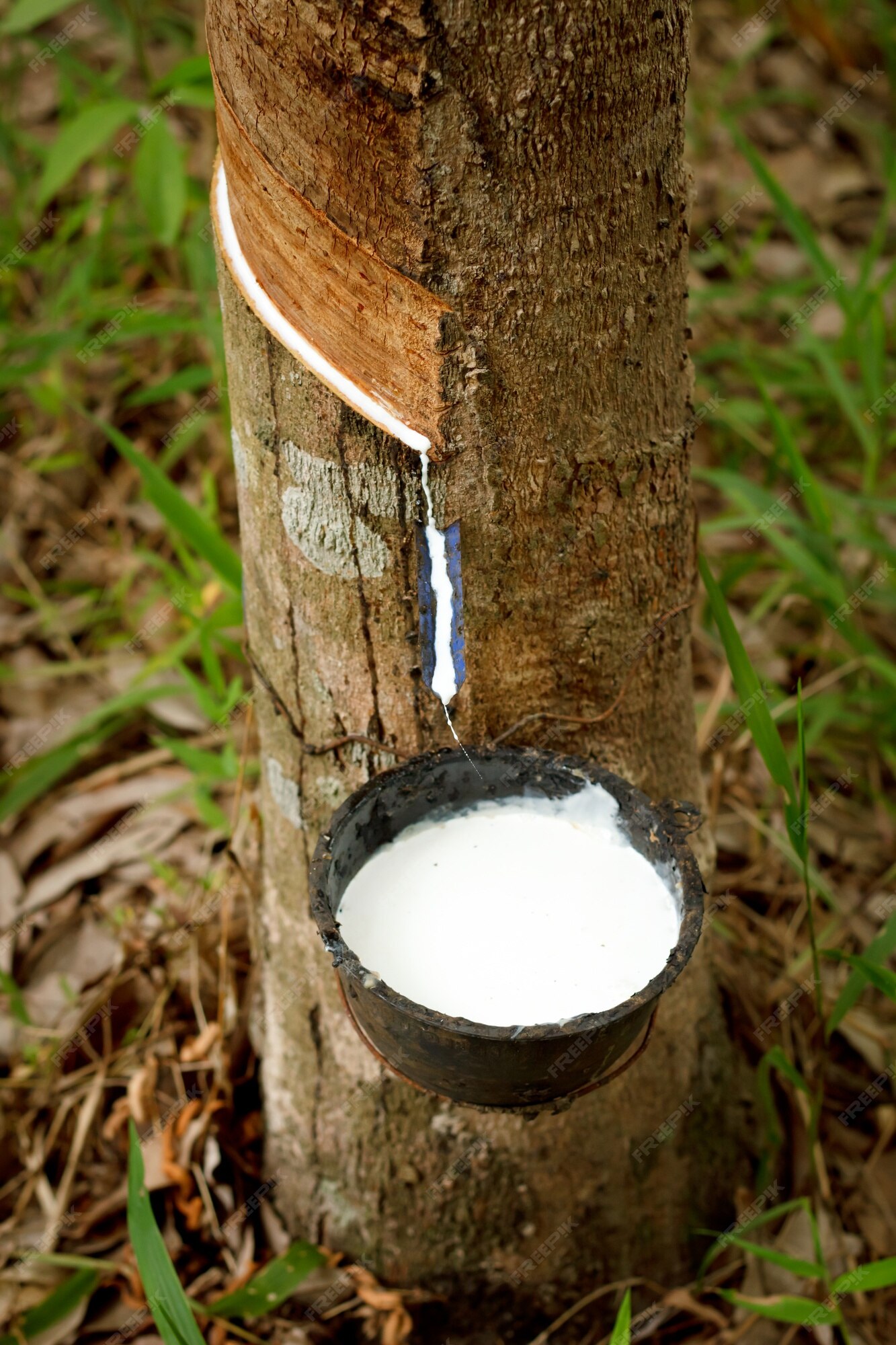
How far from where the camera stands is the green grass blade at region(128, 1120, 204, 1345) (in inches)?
55.2

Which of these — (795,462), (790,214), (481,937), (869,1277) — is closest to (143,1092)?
(481,937)

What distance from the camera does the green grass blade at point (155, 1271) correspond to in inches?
55.2

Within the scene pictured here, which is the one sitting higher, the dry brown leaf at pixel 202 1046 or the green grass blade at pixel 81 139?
the green grass blade at pixel 81 139

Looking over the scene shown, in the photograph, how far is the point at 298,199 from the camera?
1166 mm

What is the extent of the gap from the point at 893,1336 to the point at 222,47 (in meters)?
1.98

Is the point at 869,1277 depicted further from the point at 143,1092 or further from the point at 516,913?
the point at 143,1092

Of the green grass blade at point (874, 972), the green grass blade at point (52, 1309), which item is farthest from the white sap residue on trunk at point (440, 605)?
the green grass blade at point (52, 1309)

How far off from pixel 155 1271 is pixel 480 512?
100cm

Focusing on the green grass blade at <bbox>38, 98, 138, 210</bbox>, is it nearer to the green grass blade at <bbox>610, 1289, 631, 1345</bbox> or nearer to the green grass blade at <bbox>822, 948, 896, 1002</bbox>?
the green grass blade at <bbox>822, 948, 896, 1002</bbox>

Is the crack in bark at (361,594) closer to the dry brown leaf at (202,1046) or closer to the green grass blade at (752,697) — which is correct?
the green grass blade at (752,697)

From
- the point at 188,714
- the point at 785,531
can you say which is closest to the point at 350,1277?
the point at 188,714

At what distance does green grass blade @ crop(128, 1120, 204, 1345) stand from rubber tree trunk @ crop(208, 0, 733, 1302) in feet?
1.08

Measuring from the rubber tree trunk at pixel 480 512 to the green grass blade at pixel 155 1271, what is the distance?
13.0 inches

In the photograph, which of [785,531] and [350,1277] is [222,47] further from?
[785,531]
